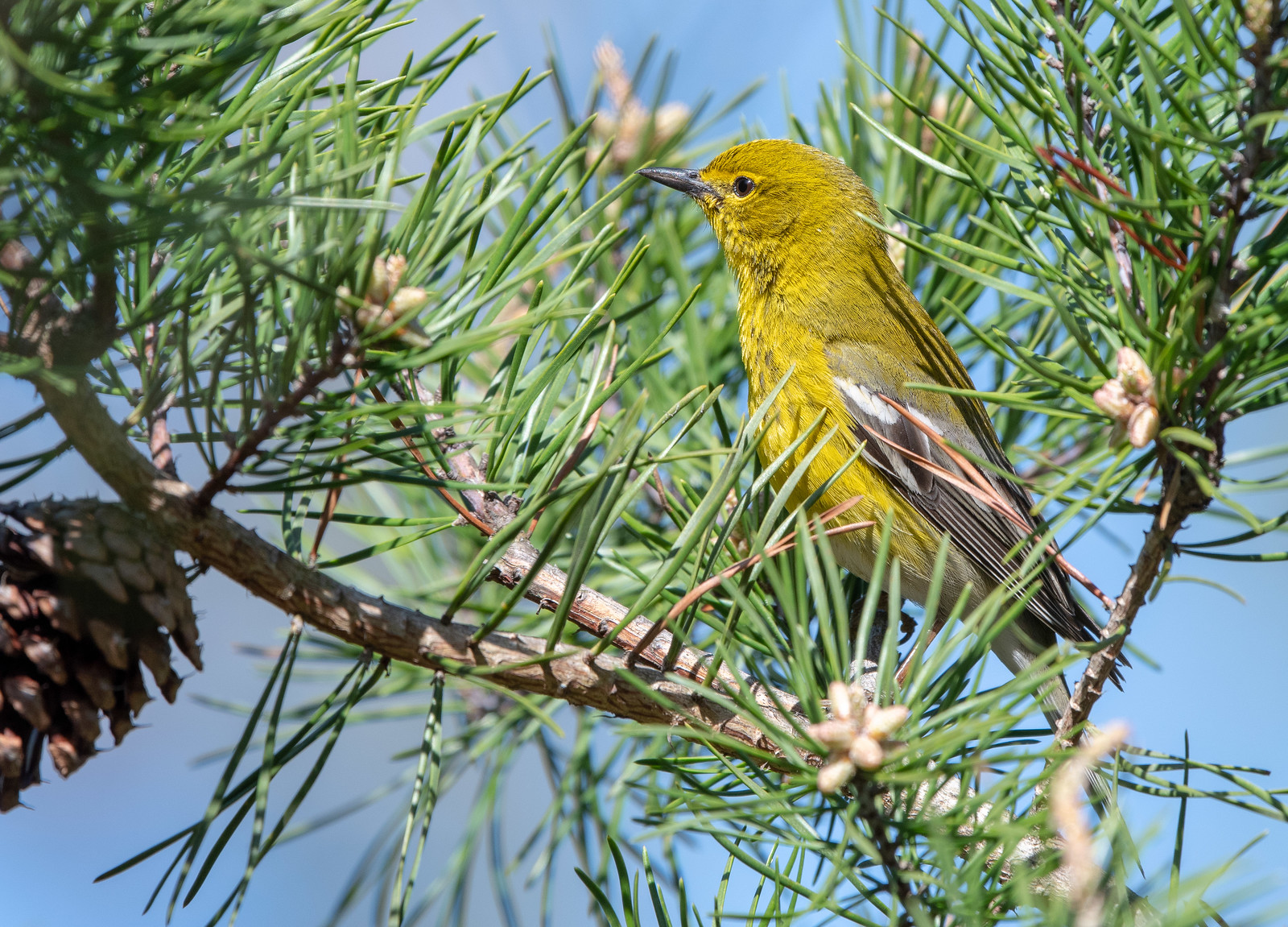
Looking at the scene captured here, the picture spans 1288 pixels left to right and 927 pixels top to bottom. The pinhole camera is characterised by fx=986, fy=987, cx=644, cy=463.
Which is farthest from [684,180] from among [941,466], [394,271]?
[394,271]

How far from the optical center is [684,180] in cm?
279

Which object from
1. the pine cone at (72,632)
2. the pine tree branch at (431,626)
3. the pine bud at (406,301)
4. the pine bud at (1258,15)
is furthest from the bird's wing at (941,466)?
the pine cone at (72,632)

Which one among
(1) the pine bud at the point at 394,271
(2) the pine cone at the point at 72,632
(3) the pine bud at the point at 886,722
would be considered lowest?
(2) the pine cone at the point at 72,632

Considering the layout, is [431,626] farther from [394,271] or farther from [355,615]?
[394,271]

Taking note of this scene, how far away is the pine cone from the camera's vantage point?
1.00 meters

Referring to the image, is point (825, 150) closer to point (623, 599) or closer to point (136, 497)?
point (623, 599)

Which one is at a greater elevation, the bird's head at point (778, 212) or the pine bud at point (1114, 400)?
the bird's head at point (778, 212)

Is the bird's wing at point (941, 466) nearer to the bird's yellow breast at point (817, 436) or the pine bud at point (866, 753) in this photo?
the bird's yellow breast at point (817, 436)

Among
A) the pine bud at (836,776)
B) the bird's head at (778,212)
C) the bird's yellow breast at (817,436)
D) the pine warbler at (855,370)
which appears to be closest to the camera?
the pine bud at (836,776)

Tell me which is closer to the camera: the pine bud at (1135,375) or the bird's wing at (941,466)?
the pine bud at (1135,375)

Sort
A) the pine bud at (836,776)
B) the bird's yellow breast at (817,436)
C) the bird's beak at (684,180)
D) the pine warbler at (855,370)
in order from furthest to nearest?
1. the bird's beak at (684,180)
2. the pine warbler at (855,370)
3. the bird's yellow breast at (817,436)
4. the pine bud at (836,776)

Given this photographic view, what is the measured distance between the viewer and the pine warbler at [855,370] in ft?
8.40

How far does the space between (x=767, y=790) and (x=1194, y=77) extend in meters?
0.92

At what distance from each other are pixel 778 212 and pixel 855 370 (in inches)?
22.5
